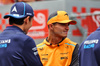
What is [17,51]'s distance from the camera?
12.2 ft

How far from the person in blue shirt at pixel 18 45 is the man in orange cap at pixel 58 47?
108 centimetres

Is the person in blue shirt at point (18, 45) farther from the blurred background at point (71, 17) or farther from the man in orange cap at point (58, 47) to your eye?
the blurred background at point (71, 17)

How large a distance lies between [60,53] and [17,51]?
4.61 ft

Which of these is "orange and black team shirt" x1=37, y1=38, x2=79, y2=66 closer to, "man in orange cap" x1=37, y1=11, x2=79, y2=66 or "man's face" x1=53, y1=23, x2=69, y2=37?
"man in orange cap" x1=37, y1=11, x2=79, y2=66

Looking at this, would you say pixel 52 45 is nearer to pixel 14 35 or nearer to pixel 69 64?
pixel 69 64

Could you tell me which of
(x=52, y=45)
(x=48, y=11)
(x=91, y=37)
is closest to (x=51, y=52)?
(x=52, y=45)

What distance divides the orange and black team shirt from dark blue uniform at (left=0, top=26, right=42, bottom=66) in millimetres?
1087

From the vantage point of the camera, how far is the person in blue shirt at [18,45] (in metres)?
3.71

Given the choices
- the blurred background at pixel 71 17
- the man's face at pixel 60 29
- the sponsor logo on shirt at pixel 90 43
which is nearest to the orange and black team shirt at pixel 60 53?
the man's face at pixel 60 29

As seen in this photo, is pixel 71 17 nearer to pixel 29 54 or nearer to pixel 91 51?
pixel 91 51

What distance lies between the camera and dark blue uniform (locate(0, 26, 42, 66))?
3.71 m

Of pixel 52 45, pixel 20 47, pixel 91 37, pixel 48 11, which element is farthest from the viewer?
pixel 48 11

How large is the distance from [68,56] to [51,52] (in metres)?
0.36

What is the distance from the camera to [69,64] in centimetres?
477
